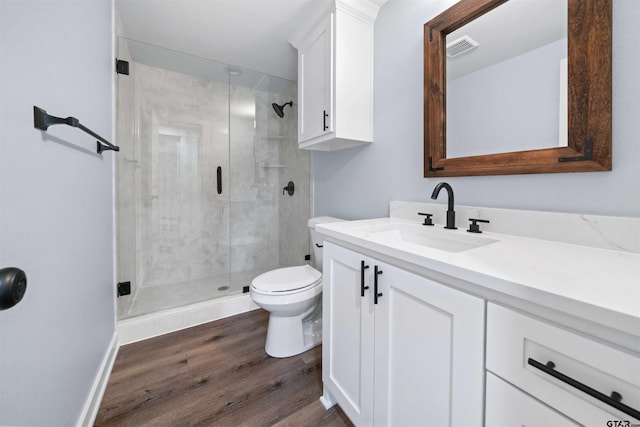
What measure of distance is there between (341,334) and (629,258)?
94 centimetres

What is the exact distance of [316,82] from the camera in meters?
1.71

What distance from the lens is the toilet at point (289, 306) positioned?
152cm

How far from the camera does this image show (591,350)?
43cm

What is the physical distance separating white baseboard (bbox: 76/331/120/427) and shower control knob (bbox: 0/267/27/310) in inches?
37.4

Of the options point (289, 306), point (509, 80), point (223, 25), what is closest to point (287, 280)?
point (289, 306)

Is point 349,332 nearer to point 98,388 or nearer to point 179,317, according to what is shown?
point 98,388

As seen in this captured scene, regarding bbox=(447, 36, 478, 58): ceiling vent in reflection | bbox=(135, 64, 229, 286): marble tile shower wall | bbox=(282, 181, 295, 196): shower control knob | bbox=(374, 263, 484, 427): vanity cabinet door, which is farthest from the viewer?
bbox=(282, 181, 295, 196): shower control knob

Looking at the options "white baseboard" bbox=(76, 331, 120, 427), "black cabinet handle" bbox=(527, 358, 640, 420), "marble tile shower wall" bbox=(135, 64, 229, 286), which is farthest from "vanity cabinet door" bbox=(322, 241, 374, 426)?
"marble tile shower wall" bbox=(135, 64, 229, 286)

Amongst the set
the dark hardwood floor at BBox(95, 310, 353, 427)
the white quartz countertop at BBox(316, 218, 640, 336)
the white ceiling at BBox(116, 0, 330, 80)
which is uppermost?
the white ceiling at BBox(116, 0, 330, 80)

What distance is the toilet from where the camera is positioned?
1517 millimetres

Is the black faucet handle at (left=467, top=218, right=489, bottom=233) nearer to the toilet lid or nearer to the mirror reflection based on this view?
the mirror reflection

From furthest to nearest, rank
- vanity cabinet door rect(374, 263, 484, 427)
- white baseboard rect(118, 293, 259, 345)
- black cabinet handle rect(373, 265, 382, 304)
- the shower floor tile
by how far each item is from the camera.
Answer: the shower floor tile < white baseboard rect(118, 293, 259, 345) < black cabinet handle rect(373, 265, 382, 304) < vanity cabinet door rect(374, 263, 484, 427)

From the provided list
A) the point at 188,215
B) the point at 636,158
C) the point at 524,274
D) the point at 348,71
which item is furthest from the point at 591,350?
the point at 188,215

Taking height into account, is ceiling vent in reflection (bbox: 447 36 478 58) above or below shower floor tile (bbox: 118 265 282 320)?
above
